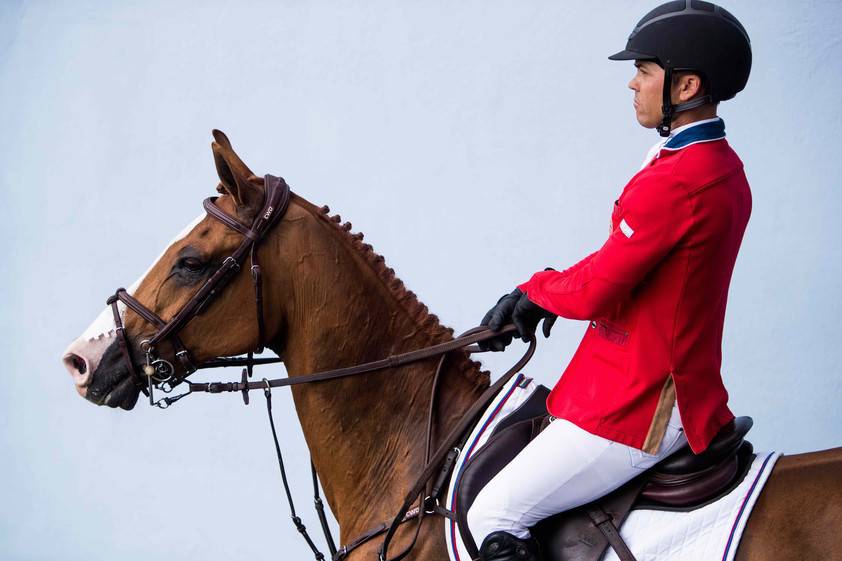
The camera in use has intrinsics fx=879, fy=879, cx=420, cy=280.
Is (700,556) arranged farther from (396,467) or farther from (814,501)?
(396,467)

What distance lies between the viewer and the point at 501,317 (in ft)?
6.95

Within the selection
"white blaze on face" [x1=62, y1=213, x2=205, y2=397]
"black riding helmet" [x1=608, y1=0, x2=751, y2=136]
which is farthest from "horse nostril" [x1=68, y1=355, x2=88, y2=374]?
"black riding helmet" [x1=608, y1=0, x2=751, y2=136]

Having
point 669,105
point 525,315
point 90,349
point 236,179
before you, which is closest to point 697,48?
point 669,105

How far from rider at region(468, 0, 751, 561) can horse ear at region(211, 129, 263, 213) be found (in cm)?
79

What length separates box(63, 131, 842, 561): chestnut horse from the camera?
2.18 m

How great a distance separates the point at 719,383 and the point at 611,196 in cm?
228

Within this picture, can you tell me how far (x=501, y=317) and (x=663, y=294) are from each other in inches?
16.4

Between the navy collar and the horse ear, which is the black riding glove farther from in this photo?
the horse ear

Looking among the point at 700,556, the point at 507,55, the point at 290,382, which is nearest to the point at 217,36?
the point at 507,55

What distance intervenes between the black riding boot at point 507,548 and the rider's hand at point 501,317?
46 cm

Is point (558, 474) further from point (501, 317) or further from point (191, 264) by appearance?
point (191, 264)

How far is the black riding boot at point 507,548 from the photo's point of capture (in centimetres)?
191

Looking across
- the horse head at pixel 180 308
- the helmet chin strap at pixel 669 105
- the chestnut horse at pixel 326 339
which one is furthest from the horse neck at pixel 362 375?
the helmet chin strap at pixel 669 105

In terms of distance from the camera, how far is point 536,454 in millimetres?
1931
